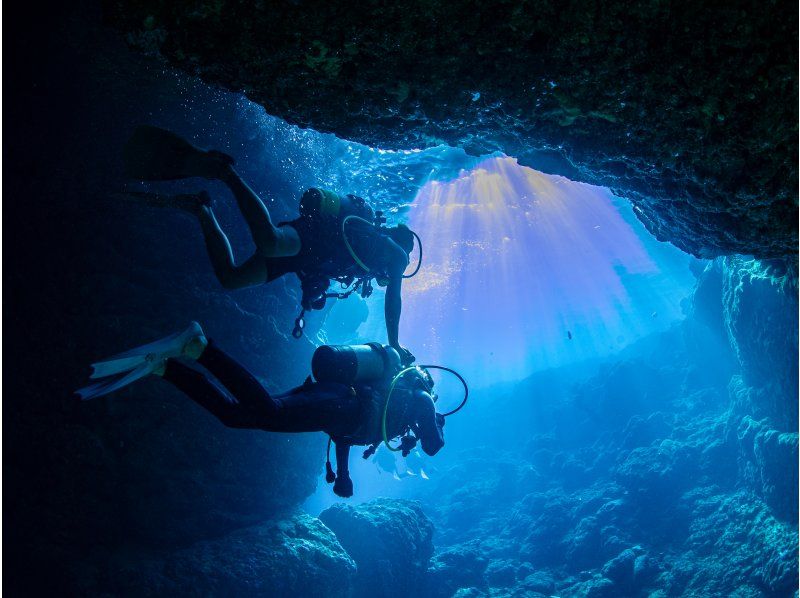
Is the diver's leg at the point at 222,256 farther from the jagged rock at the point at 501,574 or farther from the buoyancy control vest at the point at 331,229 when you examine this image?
the jagged rock at the point at 501,574

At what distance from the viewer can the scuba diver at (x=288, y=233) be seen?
3.89m

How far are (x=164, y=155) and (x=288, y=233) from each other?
138 centimetres

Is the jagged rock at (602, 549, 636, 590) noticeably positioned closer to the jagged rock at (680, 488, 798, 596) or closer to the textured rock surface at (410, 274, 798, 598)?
the textured rock surface at (410, 274, 798, 598)

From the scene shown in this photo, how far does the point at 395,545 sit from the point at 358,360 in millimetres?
13013

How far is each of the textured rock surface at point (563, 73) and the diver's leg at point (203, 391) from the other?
2893 mm

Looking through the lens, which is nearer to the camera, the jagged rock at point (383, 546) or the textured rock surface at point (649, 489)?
the textured rock surface at point (649, 489)

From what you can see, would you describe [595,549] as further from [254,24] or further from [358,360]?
[254,24]

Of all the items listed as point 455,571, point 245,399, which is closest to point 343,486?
point 245,399

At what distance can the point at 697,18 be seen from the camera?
3090mm

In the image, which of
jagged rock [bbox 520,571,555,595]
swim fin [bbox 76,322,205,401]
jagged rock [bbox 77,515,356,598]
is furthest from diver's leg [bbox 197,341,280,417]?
jagged rock [bbox 520,571,555,595]

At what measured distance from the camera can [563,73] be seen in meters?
3.64

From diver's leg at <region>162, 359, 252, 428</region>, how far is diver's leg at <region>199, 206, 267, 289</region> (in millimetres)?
1129

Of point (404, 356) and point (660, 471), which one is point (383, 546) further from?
point (660, 471)

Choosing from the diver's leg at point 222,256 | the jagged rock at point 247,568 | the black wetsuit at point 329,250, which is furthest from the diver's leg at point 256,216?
the jagged rock at point 247,568
